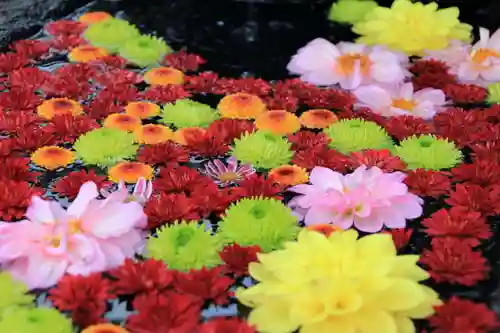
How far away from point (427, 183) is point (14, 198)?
614 millimetres

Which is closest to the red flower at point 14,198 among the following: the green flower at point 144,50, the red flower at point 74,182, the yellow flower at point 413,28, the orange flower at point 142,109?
the red flower at point 74,182

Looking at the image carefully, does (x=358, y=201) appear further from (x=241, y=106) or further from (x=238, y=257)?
(x=241, y=106)

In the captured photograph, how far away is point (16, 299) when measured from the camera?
1.08m

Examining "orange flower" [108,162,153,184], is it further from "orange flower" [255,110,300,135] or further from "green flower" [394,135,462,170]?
"green flower" [394,135,462,170]

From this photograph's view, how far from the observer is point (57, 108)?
1542mm

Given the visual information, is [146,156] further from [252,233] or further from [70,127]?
[252,233]

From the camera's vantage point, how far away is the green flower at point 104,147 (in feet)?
4.57

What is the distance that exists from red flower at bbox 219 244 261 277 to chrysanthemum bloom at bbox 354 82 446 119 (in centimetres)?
52

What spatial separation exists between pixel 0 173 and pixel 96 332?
42cm

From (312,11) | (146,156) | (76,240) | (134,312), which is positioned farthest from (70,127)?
(312,11)

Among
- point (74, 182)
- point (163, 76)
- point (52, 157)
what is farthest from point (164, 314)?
point (163, 76)

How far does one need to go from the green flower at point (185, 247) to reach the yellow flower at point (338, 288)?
0.25 ft

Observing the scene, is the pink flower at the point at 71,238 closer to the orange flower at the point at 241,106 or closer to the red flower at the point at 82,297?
the red flower at the point at 82,297

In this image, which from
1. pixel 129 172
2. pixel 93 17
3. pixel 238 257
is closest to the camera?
pixel 238 257
